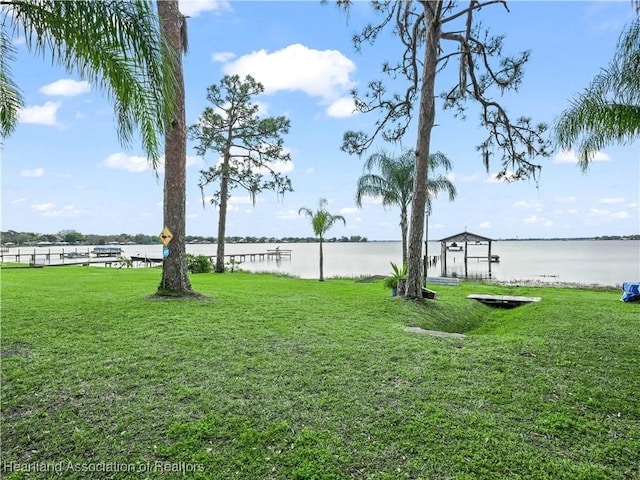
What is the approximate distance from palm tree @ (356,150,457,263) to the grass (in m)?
13.8

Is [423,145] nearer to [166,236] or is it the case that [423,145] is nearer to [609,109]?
[609,109]

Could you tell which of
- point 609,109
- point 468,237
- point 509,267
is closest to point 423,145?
point 609,109

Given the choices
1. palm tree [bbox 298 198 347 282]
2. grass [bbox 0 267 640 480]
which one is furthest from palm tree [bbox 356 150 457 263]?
grass [bbox 0 267 640 480]

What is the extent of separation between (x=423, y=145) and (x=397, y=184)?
33.7 feet

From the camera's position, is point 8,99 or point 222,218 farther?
point 222,218

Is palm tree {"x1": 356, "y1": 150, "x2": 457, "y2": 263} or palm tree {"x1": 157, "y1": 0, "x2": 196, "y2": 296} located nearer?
palm tree {"x1": 157, "y1": 0, "x2": 196, "y2": 296}

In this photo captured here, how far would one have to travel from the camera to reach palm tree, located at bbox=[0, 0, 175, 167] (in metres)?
2.78

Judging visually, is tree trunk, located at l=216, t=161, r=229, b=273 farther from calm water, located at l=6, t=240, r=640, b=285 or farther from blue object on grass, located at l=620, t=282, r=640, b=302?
blue object on grass, located at l=620, t=282, r=640, b=302

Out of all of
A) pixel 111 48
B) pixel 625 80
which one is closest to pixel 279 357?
pixel 111 48

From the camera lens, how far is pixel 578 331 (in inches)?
232

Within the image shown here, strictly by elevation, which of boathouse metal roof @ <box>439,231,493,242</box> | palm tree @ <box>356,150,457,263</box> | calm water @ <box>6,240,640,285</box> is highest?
palm tree @ <box>356,150,457,263</box>

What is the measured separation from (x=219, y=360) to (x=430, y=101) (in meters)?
7.67

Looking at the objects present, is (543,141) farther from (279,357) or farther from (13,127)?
(13,127)

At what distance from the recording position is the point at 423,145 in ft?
30.0
